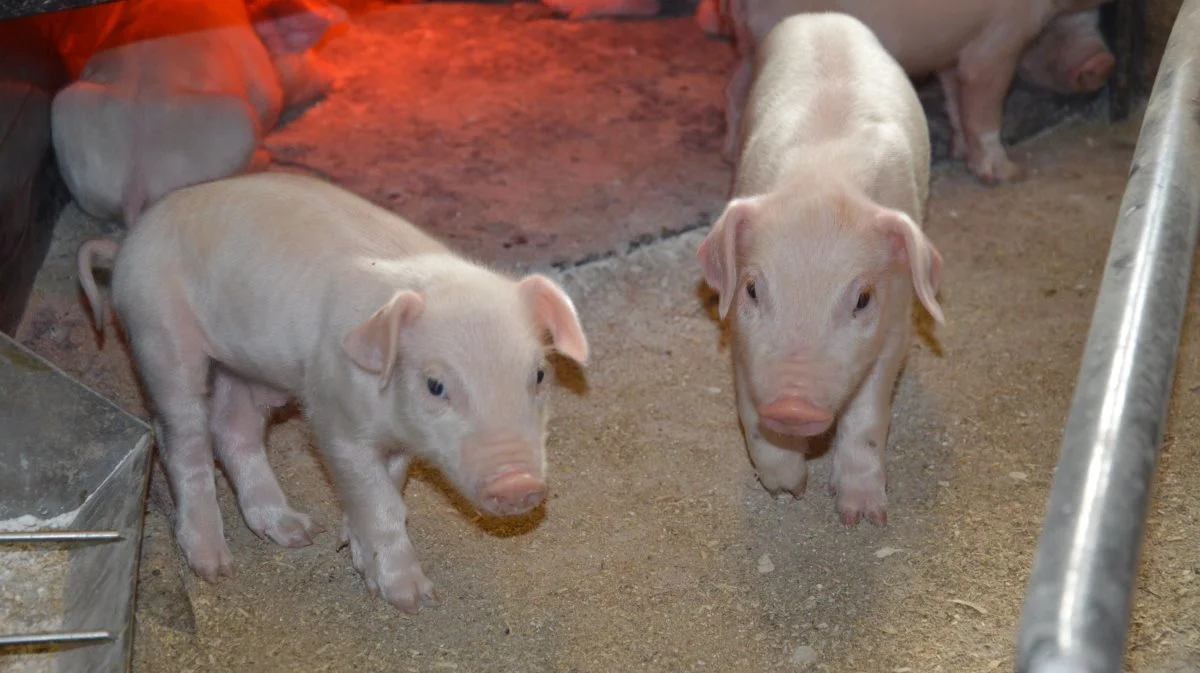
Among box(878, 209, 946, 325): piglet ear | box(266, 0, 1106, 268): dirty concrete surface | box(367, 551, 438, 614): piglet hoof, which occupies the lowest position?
box(266, 0, 1106, 268): dirty concrete surface

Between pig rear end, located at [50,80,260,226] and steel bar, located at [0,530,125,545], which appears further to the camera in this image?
pig rear end, located at [50,80,260,226]

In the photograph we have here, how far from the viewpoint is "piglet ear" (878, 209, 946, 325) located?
3529 mm

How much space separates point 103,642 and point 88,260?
5.08ft

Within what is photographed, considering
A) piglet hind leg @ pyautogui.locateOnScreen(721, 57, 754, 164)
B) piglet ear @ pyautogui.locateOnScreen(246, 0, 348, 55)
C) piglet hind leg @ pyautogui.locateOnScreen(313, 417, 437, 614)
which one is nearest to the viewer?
piglet hind leg @ pyautogui.locateOnScreen(313, 417, 437, 614)

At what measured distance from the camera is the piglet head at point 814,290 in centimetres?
347

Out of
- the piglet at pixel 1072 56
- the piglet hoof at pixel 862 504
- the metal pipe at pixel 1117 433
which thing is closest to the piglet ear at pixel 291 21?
the piglet at pixel 1072 56

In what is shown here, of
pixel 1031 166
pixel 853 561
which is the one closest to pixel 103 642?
pixel 853 561

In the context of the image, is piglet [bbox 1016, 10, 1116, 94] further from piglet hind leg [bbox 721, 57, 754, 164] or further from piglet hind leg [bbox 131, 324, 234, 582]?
piglet hind leg [bbox 131, 324, 234, 582]

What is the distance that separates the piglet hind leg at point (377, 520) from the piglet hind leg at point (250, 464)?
0.36 m

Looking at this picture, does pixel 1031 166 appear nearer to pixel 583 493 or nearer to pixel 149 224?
pixel 583 493

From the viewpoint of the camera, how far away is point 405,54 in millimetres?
7223

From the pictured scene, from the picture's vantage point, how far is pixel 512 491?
3.15m

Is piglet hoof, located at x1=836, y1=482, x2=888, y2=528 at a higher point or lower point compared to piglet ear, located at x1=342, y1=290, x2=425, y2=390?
lower

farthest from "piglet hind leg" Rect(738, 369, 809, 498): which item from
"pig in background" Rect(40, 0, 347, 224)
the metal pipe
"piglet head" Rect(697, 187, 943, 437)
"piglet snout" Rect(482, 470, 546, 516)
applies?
"pig in background" Rect(40, 0, 347, 224)
